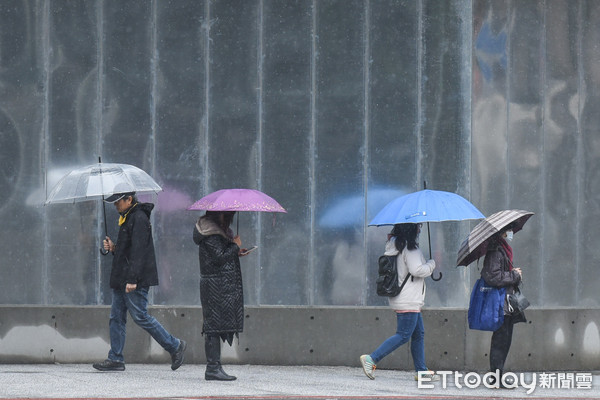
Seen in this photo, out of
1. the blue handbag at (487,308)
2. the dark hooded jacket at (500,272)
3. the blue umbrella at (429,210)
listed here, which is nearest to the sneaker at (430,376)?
the blue handbag at (487,308)

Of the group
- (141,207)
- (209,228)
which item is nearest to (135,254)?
(141,207)

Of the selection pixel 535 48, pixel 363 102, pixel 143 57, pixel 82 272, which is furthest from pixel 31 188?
pixel 535 48

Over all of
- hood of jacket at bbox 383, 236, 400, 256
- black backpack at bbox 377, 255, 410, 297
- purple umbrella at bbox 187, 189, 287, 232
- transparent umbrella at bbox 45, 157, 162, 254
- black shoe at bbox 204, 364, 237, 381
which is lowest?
black shoe at bbox 204, 364, 237, 381

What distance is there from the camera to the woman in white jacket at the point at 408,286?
1155cm

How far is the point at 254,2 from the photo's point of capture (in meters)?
13.4

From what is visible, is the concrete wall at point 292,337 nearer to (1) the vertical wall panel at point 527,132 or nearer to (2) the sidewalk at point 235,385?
(2) the sidewalk at point 235,385

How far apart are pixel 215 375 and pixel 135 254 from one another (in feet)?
4.47

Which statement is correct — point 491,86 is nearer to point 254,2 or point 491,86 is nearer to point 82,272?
point 254,2

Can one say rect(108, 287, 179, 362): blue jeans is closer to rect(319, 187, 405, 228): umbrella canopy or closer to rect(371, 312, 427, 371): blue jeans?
rect(371, 312, 427, 371): blue jeans

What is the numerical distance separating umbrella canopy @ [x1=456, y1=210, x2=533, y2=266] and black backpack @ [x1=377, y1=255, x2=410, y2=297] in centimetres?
62

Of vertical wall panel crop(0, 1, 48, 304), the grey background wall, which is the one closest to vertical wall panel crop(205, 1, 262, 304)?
the grey background wall

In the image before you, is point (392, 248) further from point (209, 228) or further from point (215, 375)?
point (215, 375)

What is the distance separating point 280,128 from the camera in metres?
13.4

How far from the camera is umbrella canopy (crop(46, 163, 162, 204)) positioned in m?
11.3
